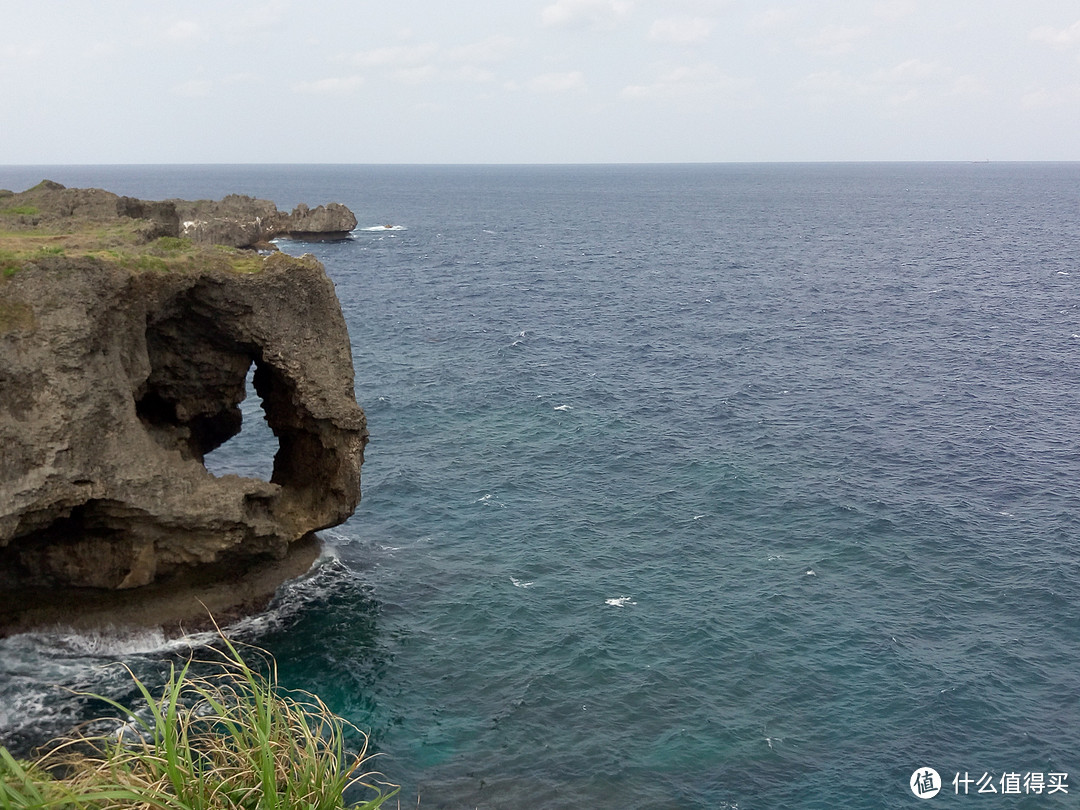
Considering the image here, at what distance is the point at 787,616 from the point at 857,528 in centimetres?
951

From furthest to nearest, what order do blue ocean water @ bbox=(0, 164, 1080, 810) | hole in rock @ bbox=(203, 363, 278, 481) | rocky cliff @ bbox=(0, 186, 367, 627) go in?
hole in rock @ bbox=(203, 363, 278, 481)
blue ocean water @ bbox=(0, 164, 1080, 810)
rocky cliff @ bbox=(0, 186, 367, 627)

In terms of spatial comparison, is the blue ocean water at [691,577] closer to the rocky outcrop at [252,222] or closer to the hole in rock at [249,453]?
the hole in rock at [249,453]

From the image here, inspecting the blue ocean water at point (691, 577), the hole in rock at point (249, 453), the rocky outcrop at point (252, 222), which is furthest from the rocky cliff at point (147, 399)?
the rocky outcrop at point (252, 222)

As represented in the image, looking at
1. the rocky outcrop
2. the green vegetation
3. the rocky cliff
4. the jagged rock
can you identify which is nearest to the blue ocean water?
the rocky cliff

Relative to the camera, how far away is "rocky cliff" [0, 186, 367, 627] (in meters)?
28.8

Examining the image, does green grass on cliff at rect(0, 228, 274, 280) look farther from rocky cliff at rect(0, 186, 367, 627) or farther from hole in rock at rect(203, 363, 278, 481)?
hole in rock at rect(203, 363, 278, 481)

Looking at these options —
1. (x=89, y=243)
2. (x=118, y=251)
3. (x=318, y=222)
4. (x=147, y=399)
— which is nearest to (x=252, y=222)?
(x=318, y=222)

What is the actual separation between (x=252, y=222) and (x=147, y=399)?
107 meters

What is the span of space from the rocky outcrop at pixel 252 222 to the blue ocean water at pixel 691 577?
55249mm

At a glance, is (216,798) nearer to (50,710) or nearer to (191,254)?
(50,710)

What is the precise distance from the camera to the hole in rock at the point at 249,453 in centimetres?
5109

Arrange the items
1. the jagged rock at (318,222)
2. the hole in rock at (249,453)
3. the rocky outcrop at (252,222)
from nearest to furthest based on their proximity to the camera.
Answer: the hole in rock at (249,453) → the rocky outcrop at (252,222) → the jagged rock at (318,222)

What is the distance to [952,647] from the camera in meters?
34.8

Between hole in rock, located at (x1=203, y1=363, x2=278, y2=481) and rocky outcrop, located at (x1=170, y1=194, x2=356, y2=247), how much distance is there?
66.0m
